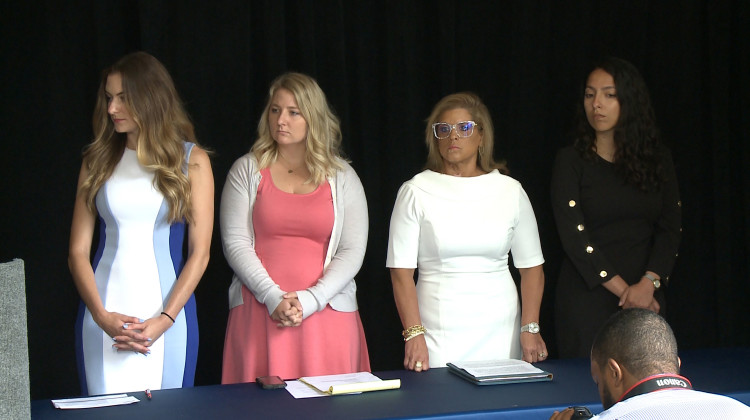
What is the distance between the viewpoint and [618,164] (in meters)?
3.62

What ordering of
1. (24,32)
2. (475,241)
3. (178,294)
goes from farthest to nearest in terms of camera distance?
(24,32), (475,241), (178,294)

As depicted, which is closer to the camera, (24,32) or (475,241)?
(475,241)

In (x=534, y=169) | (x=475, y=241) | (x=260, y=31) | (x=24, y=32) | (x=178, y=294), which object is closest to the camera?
(x=178, y=294)

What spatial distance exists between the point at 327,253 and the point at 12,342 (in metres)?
1.64

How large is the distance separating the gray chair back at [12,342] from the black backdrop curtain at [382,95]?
6.48ft

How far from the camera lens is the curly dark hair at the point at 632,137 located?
3.61 m

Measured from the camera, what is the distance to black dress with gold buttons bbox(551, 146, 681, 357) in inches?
140

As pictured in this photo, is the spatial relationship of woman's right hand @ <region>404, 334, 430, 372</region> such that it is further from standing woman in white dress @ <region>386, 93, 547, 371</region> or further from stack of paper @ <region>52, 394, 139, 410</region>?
stack of paper @ <region>52, 394, 139, 410</region>

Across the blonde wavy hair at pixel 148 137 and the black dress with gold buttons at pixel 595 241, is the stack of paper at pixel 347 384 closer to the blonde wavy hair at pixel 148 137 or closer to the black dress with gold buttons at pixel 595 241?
the blonde wavy hair at pixel 148 137

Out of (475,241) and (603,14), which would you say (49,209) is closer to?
(475,241)

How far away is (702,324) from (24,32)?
135 inches

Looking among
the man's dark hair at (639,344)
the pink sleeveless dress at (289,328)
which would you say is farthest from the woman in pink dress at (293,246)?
the man's dark hair at (639,344)

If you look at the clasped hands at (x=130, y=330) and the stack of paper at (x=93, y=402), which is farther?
the clasped hands at (x=130, y=330)

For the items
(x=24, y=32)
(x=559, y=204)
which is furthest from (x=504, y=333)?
(x=24, y=32)
